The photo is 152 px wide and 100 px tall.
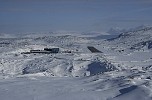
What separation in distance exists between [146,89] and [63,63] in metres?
36.5

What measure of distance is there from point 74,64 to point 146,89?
113ft

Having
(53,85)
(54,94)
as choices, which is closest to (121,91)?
(54,94)

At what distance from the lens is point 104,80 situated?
85.6 feet

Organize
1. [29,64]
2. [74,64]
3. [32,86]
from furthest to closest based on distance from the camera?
[29,64] → [74,64] → [32,86]

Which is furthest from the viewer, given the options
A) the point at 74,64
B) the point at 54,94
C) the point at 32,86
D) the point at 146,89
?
the point at 74,64

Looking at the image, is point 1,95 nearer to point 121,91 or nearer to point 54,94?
point 54,94

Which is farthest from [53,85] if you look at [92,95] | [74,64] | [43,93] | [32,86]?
[74,64]

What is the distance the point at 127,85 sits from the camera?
22656mm

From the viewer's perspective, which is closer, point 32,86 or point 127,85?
point 127,85

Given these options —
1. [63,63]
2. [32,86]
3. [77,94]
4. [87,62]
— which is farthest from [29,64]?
[77,94]

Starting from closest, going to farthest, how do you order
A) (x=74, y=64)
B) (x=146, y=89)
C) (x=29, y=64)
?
Result: (x=146, y=89)
(x=74, y=64)
(x=29, y=64)

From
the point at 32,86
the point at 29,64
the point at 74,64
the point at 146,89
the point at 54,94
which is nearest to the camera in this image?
the point at 146,89

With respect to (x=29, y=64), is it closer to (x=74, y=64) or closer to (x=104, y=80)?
(x=74, y=64)

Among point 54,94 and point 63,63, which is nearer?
point 54,94
